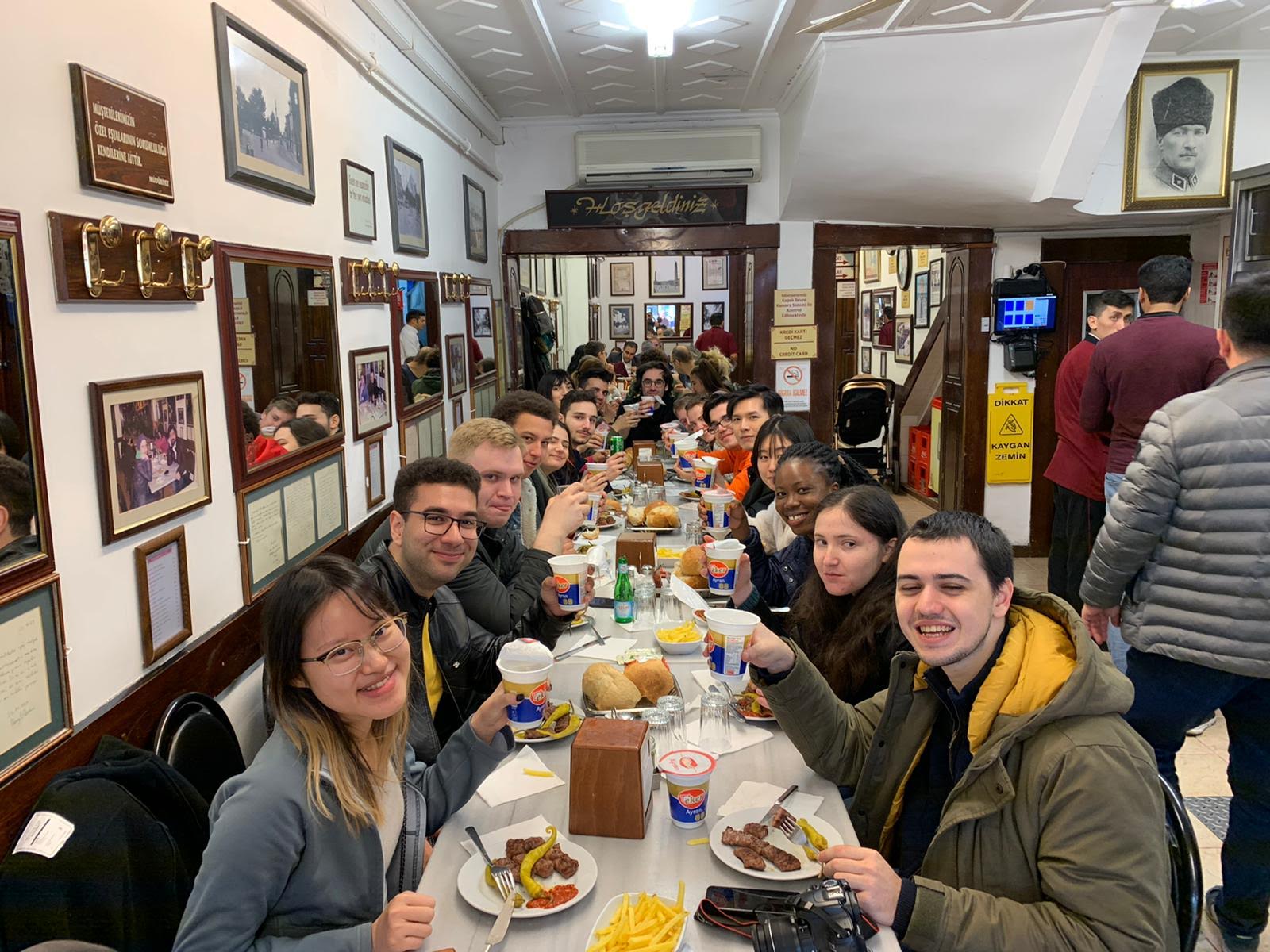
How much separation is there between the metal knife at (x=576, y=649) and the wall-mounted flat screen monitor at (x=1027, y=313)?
519 cm

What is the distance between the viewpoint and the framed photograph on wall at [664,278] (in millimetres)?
13789

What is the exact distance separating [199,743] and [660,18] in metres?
3.86

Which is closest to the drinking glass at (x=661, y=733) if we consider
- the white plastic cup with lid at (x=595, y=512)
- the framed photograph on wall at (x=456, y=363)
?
the white plastic cup with lid at (x=595, y=512)

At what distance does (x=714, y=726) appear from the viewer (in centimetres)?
226

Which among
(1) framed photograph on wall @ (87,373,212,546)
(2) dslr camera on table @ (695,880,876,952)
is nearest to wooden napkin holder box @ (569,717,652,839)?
(2) dslr camera on table @ (695,880,876,952)

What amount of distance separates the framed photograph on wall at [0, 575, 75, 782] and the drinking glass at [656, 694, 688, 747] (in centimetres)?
130

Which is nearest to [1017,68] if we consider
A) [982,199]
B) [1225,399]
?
[982,199]

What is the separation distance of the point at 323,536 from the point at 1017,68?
174 inches

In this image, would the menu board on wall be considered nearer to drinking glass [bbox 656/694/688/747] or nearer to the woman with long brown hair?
drinking glass [bbox 656/694/688/747]

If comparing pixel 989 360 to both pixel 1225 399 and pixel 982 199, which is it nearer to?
pixel 982 199

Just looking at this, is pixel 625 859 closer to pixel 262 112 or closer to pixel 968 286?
pixel 262 112

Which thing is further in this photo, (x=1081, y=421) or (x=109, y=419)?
(x=1081, y=421)

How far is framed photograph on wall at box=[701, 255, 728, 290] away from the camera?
45.1ft

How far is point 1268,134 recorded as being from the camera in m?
5.91
